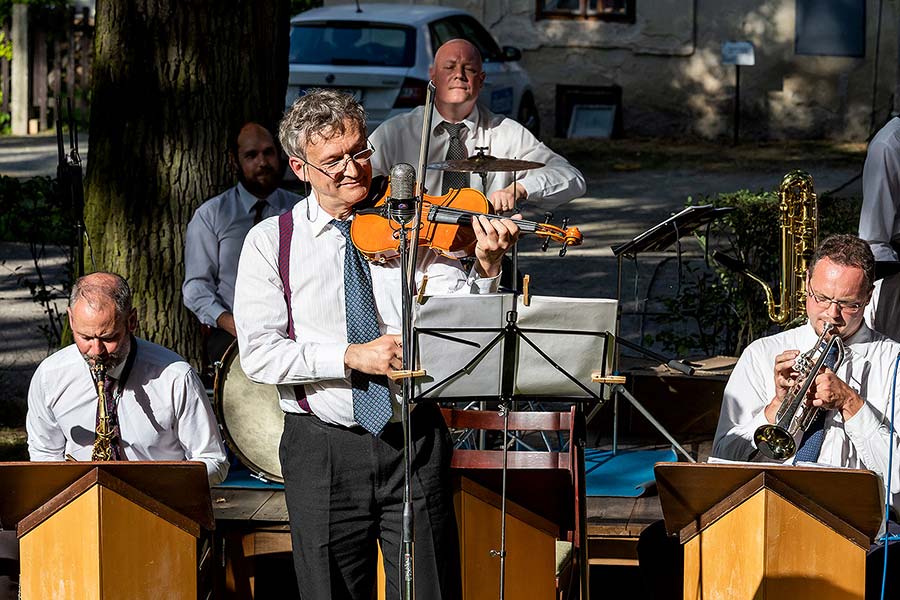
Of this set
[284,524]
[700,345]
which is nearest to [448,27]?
[700,345]

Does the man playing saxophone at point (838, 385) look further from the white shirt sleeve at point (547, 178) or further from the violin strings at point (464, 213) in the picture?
the white shirt sleeve at point (547, 178)

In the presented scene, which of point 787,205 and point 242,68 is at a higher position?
point 242,68

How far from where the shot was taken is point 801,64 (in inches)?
632

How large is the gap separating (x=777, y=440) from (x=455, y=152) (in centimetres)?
225

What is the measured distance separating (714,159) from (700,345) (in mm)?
8394

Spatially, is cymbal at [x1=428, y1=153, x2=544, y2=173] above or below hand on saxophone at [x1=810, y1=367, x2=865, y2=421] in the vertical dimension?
above

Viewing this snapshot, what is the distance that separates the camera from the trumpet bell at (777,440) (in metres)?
3.96

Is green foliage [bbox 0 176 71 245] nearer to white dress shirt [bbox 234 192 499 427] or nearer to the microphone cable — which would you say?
white dress shirt [bbox 234 192 499 427]

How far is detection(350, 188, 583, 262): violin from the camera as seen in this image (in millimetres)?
3535

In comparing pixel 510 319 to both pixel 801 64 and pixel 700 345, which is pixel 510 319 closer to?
pixel 700 345

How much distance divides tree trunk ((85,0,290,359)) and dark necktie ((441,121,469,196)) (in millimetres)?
1004

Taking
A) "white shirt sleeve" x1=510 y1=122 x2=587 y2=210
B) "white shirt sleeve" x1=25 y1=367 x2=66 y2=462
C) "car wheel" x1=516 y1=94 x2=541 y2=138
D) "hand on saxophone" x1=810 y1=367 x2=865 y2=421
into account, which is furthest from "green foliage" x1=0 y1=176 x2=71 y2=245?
"car wheel" x1=516 y1=94 x2=541 y2=138

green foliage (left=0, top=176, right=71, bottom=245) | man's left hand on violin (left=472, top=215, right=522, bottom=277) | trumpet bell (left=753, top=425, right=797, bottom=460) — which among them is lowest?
trumpet bell (left=753, top=425, right=797, bottom=460)

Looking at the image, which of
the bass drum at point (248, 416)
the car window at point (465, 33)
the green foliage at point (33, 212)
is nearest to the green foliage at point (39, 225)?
the green foliage at point (33, 212)
